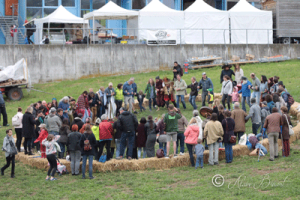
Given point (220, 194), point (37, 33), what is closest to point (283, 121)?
point (220, 194)

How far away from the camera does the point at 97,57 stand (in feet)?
100

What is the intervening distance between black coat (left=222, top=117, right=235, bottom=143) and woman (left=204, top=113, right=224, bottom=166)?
0.22 meters

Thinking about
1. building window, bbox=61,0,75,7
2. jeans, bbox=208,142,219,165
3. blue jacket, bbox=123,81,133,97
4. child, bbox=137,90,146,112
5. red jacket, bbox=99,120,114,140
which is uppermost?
building window, bbox=61,0,75,7

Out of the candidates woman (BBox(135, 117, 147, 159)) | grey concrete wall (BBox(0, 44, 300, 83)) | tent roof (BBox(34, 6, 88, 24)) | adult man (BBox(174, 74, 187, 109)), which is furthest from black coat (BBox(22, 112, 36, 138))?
tent roof (BBox(34, 6, 88, 24))

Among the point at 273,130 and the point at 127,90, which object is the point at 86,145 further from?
the point at 127,90

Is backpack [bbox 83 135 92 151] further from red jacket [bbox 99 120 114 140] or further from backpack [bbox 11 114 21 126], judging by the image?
backpack [bbox 11 114 21 126]

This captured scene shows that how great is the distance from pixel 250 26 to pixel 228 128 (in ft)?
75.1

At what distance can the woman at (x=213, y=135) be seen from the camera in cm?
1309

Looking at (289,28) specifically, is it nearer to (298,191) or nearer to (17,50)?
(17,50)

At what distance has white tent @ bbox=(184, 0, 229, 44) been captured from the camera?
33281mm

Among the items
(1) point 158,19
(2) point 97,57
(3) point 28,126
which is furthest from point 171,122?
(1) point 158,19

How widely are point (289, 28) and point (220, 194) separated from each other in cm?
2955

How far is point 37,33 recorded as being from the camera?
30.9 m

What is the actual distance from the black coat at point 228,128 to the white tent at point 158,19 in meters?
19.1
